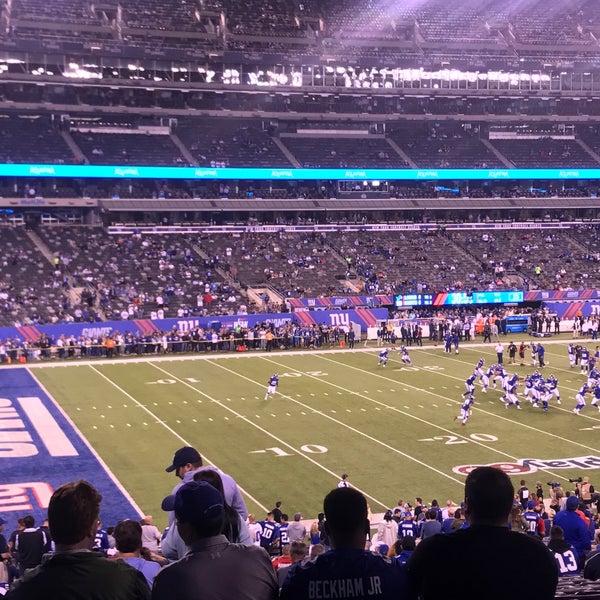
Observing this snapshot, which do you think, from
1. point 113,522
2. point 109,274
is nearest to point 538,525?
point 113,522

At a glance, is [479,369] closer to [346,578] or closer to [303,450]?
[303,450]

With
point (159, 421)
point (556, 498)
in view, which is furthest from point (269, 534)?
point (159, 421)

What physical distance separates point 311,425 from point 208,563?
76.2ft

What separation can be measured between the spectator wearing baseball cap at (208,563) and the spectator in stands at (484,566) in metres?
0.59

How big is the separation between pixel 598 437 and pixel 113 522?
12.9m

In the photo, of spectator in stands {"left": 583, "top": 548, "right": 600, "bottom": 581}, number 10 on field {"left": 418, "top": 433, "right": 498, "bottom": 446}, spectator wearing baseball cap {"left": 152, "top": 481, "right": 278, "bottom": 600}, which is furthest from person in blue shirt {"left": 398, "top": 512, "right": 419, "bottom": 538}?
spectator wearing baseball cap {"left": 152, "top": 481, "right": 278, "bottom": 600}

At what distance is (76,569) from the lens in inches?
141

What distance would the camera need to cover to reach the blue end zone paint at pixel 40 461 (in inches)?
762

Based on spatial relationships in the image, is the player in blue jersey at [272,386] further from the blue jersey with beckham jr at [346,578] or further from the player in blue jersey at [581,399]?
the blue jersey with beckham jr at [346,578]

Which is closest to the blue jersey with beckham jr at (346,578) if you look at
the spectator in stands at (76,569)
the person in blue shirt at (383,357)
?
the spectator in stands at (76,569)

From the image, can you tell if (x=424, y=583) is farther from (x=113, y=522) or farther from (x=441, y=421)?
(x=441, y=421)

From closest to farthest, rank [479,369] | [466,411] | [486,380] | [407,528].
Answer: [407,528]
[466,411]
[479,369]
[486,380]

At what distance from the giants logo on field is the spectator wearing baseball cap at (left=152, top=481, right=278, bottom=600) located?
18.4 meters

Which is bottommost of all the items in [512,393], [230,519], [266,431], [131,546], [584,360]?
[266,431]
